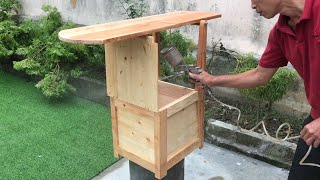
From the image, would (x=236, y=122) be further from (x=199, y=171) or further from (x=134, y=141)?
(x=134, y=141)

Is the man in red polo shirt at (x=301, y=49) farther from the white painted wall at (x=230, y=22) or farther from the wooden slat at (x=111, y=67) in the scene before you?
the white painted wall at (x=230, y=22)

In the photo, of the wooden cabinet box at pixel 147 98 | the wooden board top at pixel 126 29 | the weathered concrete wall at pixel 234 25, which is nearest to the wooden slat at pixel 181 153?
the wooden cabinet box at pixel 147 98

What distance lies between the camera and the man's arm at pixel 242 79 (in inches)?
96.1

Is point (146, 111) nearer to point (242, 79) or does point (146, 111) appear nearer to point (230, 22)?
point (242, 79)

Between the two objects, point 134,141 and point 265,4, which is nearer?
point 265,4

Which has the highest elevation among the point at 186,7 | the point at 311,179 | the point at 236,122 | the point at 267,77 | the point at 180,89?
the point at 186,7

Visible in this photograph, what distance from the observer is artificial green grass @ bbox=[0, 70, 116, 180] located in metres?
3.52

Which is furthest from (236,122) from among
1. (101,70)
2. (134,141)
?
(101,70)

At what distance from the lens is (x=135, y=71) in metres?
2.31

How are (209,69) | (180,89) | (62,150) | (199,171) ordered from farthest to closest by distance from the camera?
(209,69) → (62,150) → (199,171) → (180,89)

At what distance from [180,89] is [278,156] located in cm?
145

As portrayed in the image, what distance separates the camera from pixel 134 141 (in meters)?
2.59

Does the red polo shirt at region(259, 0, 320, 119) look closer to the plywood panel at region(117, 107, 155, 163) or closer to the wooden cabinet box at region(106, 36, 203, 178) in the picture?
the wooden cabinet box at region(106, 36, 203, 178)

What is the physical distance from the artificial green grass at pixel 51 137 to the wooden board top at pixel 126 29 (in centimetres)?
174
